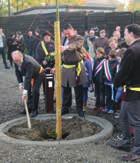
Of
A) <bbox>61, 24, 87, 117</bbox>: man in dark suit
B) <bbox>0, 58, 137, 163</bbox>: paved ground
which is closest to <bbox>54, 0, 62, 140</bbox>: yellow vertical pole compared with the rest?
<bbox>0, 58, 137, 163</bbox>: paved ground

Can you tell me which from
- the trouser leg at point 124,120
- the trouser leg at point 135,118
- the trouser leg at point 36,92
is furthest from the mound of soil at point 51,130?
the trouser leg at point 135,118

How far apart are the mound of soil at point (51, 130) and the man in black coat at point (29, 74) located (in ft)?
2.27

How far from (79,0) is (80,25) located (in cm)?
2371

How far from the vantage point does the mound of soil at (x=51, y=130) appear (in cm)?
826

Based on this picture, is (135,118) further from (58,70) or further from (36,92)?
(36,92)

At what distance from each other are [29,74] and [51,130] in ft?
4.74

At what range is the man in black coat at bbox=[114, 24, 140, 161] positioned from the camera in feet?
21.6

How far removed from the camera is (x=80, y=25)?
24.2 m

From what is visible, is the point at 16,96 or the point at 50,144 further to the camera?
the point at 16,96

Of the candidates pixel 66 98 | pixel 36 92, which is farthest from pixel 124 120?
pixel 36 92

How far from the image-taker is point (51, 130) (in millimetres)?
8688

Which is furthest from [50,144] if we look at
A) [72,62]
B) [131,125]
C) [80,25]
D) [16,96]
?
[80,25]

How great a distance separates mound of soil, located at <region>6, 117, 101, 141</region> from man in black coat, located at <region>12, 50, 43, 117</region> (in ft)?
2.27

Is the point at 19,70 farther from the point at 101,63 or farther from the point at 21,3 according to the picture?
the point at 21,3
